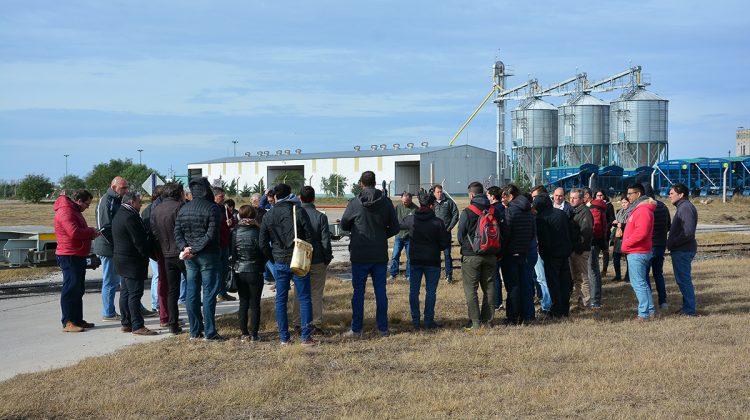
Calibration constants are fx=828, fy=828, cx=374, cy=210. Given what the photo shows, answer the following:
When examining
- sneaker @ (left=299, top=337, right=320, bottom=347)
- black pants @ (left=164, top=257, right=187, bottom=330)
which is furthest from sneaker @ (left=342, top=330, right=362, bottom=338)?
black pants @ (left=164, top=257, right=187, bottom=330)

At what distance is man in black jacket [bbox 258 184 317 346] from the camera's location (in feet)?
31.4

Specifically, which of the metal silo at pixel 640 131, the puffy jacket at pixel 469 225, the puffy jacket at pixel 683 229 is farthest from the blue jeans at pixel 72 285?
the metal silo at pixel 640 131

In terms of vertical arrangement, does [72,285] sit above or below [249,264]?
below

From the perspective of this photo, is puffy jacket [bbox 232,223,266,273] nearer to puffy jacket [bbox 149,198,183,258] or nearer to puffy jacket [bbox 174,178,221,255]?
puffy jacket [bbox 174,178,221,255]

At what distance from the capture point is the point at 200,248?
959 centimetres

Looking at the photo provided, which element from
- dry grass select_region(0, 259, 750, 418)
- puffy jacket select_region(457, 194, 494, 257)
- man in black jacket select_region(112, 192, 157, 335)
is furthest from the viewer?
puffy jacket select_region(457, 194, 494, 257)

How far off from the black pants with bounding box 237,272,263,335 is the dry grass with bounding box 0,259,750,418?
322 millimetres

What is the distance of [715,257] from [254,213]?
16.1 meters

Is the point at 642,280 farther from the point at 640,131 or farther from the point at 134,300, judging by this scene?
the point at 640,131

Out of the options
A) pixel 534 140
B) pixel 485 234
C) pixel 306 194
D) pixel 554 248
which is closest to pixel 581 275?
pixel 554 248

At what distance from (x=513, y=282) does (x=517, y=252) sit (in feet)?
1.42

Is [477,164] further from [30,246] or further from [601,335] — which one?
[601,335]

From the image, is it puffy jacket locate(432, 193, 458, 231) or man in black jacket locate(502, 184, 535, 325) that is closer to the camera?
man in black jacket locate(502, 184, 535, 325)

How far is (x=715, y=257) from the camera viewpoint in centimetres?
2219
